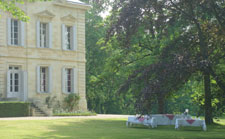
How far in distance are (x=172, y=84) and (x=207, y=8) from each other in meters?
3.58

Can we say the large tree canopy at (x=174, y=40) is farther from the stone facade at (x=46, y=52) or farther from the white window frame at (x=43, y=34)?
the white window frame at (x=43, y=34)

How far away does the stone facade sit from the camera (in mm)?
27933

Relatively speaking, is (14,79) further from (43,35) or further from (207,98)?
(207,98)

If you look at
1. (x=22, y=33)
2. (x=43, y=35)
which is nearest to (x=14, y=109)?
(x=22, y=33)

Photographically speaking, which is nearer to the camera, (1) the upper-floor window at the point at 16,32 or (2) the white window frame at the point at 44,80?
(1) the upper-floor window at the point at 16,32

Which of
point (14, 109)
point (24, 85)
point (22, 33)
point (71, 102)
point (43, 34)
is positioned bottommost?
point (14, 109)

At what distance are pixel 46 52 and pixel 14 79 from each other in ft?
9.78

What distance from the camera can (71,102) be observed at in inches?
1206

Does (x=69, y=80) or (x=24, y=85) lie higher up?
(x=69, y=80)

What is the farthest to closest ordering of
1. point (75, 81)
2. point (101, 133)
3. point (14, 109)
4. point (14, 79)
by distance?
point (75, 81) → point (14, 79) → point (14, 109) → point (101, 133)

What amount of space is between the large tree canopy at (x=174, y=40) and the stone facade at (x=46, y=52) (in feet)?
48.9

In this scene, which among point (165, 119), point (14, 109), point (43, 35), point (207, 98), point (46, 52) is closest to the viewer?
point (207, 98)

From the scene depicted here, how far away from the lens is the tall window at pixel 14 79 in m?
28.4

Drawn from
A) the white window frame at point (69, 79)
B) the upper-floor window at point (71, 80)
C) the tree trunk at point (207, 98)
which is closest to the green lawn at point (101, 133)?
the tree trunk at point (207, 98)
